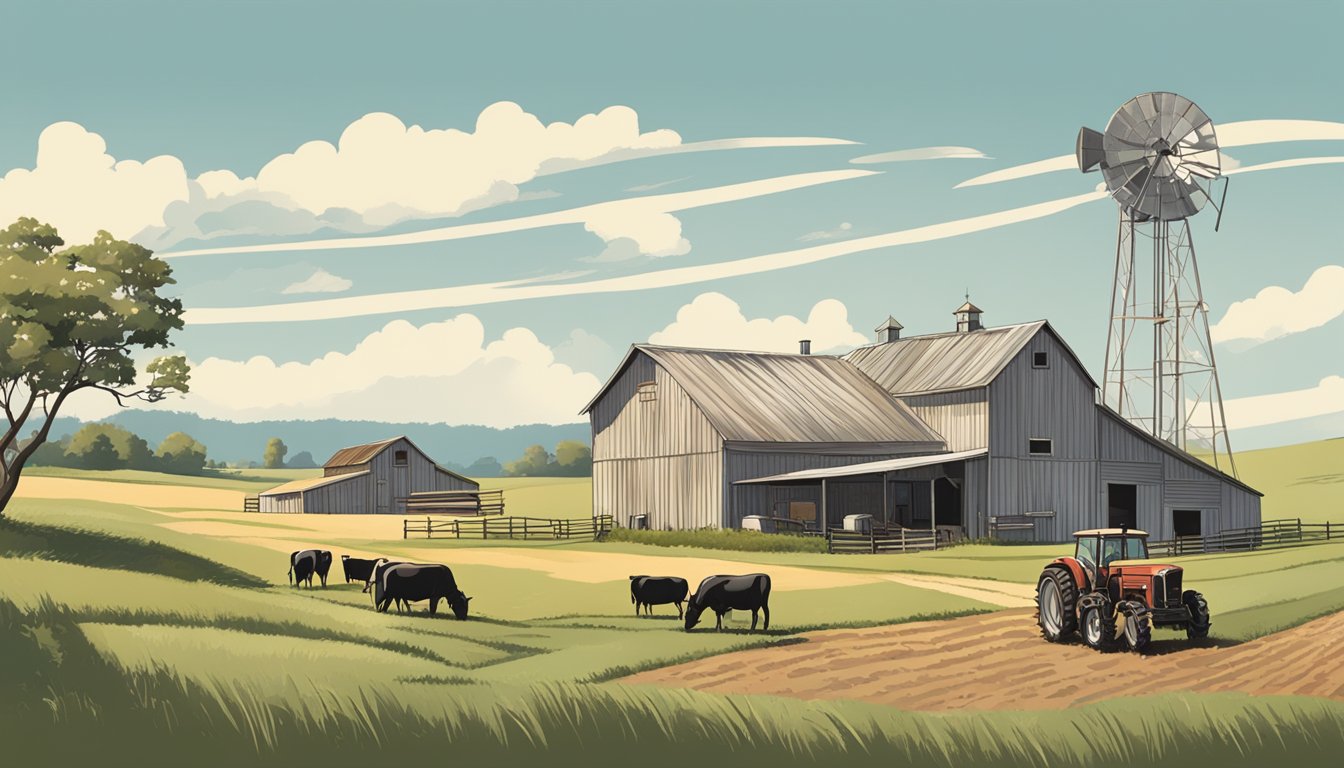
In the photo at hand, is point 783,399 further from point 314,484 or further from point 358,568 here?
point 314,484

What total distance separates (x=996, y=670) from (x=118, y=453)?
17289 centimetres

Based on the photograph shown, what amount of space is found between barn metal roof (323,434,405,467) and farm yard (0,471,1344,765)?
5875cm

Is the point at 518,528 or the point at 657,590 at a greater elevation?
the point at 657,590

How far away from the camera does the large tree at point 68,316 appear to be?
4191 cm

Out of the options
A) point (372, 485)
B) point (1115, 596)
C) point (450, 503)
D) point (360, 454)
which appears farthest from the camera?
point (360, 454)

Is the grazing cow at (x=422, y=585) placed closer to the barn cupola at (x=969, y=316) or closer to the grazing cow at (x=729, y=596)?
the grazing cow at (x=729, y=596)

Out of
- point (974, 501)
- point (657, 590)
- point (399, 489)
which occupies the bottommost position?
point (657, 590)

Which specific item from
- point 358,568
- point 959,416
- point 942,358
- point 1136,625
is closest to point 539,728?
point 1136,625

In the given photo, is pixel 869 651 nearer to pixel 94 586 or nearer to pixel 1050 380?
pixel 94 586

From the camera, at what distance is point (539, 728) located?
1424 cm

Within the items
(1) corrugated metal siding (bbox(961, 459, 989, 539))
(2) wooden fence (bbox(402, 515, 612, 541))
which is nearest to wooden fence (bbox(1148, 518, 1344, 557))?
(1) corrugated metal siding (bbox(961, 459, 989, 539))

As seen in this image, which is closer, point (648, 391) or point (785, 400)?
point (648, 391)

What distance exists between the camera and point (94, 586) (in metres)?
25.2

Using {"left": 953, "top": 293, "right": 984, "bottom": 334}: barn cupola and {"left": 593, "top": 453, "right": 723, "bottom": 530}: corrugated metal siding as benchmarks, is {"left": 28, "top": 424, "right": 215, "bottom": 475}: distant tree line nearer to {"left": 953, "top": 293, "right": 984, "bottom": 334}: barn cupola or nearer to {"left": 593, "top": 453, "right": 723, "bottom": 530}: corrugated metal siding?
{"left": 593, "top": 453, "right": 723, "bottom": 530}: corrugated metal siding
